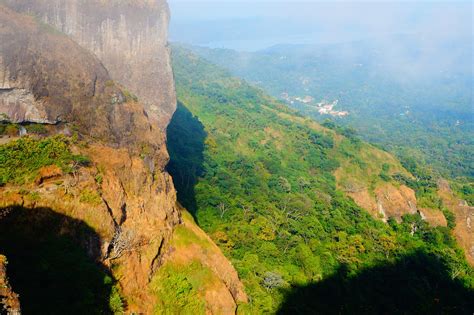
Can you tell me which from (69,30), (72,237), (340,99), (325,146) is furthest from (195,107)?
(340,99)

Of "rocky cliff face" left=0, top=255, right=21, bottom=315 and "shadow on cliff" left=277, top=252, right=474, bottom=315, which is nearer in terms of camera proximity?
"rocky cliff face" left=0, top=255, right=21, bottom=315

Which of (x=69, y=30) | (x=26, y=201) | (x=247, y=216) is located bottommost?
(x=247, y=216)

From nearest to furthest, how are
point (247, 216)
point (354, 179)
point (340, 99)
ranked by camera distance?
point (247, 216)
point (354, 179)
point (340, 99)

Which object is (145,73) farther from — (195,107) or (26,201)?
(195,107)

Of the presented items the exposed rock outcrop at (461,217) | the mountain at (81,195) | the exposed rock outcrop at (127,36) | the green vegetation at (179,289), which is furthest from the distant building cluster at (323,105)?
the green vegetation at (179,289)

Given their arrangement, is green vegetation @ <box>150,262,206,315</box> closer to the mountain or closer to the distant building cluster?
the mountain

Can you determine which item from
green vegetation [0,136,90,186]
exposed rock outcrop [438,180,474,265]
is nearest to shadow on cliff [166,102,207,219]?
green vegetation [0,136,90,186]
